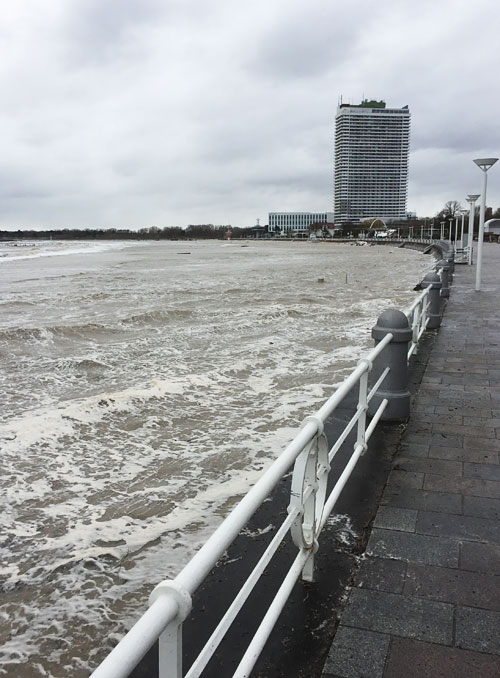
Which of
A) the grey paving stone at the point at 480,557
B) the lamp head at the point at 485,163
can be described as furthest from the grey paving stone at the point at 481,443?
the lamp head at the point at 485,163

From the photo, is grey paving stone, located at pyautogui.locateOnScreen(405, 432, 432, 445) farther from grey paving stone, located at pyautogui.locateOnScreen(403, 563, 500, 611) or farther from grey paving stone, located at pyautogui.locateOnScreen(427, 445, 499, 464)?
grey paving stone, located at pyautogui.locateOnScreen(403, 563, 500, 611)

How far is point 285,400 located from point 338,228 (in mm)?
181282

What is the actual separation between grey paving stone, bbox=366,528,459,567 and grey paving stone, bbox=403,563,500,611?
0.08 m

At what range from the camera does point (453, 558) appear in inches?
123

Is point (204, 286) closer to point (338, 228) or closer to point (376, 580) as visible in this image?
point (376, 580)

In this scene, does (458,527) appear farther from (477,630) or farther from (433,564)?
(477,630)

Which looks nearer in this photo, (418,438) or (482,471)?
(482,471)

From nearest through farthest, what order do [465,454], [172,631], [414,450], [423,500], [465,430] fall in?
[172,631]
[423,500]
[465,454]
[414,450]
[465,430]

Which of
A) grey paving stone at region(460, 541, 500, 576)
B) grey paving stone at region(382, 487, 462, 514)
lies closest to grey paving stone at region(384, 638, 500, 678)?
grey paving stone at region(460, 541, 500, 576)

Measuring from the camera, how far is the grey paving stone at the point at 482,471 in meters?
4.19

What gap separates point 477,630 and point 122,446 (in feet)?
15.5

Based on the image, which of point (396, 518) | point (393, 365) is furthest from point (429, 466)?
point (393, 365)

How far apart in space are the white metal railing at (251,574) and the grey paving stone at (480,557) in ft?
2.59

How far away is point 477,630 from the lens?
2521 mm
